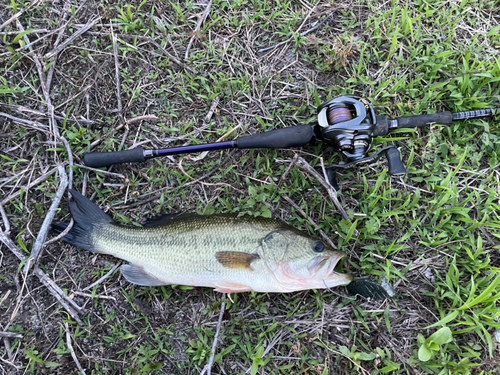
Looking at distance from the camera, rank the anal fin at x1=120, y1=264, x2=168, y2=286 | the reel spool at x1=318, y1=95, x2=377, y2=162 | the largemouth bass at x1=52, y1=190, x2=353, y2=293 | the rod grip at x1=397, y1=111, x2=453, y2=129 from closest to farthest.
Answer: the largemouth bass at x1=52, y1=190, x2=353, y2=293
the reel spool at x1=318, y1=95, x2=377, y2=162
the anal fin at x1=120, y1=264, x2=168, y2=286
the rod grip at x1=397, y1=111, x2=453, y2=129

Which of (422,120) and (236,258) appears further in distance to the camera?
(422,120)

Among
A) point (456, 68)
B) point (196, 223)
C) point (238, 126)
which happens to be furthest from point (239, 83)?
point (456, 68)

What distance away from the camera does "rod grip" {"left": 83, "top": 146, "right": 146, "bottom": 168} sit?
325 cm

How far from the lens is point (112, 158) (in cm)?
329

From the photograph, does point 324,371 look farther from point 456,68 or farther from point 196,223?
point 456,68

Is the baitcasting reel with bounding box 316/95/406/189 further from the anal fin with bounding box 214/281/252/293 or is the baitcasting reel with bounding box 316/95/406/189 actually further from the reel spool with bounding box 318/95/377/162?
the anal fin with bounding box 214/281/252/293

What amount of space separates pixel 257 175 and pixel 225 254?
3.29ft

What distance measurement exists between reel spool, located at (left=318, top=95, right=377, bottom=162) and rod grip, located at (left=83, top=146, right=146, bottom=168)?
1944mm

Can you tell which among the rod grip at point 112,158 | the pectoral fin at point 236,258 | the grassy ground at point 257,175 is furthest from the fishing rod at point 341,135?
the pectoral fin at point 236,258

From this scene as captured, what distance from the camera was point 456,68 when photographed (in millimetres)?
3578

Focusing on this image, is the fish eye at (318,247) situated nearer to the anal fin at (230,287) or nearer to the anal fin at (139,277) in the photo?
the anal fin at (230,287)

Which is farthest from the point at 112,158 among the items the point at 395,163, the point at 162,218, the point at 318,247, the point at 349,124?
the point at 395,163

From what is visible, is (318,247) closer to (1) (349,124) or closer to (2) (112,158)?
(1) (349,124)

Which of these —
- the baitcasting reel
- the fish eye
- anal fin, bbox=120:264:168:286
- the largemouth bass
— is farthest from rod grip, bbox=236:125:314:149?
anal fin, bbox=120:264:168:286
